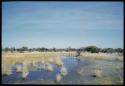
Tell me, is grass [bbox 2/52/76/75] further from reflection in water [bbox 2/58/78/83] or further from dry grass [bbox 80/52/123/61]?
dry grass [bbox 80/52/123/61]

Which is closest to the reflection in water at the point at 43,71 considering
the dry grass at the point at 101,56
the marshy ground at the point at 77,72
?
the marshy ground at the point at 77,72

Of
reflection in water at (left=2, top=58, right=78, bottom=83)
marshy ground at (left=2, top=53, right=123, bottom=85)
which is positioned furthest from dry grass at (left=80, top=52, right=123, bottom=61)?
reflection in water at (left=2, top=58, right=78, bottom=83)

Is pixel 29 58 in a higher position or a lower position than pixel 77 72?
higher

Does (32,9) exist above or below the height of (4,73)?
above

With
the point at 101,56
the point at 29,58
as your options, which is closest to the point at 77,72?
the point at 101,56

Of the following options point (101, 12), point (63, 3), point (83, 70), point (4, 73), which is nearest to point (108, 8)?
point (101, 12)

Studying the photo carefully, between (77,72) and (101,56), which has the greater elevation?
(101,56)

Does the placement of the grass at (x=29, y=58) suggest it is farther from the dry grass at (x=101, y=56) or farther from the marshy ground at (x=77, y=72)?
the dry grass at (x=101, y=56)

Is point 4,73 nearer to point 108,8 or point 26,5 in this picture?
point 26,5

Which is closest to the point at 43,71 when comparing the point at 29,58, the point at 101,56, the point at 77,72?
the point at 29,58

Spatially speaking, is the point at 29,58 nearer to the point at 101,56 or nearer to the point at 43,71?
the point at 43,71

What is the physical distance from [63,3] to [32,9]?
58cm

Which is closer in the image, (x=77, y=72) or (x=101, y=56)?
(x=77, y=72)

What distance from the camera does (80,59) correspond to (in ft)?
20.7
